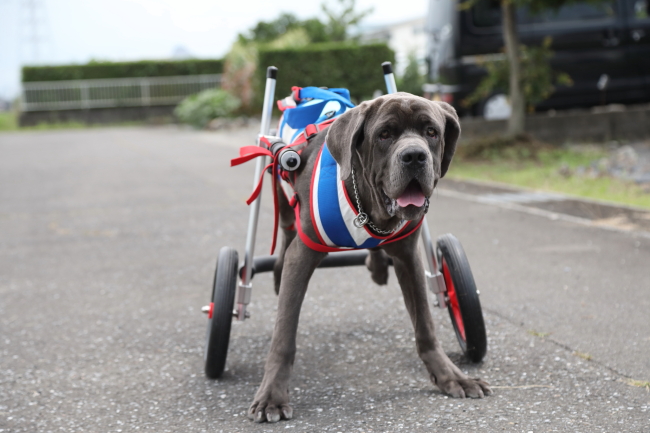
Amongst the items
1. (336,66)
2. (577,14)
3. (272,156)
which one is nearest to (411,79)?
(577,14)

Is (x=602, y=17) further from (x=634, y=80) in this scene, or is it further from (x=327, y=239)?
(x=327, y=239)

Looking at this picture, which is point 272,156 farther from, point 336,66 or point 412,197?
point 336,66

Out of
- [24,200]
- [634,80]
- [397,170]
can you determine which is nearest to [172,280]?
[397,170]

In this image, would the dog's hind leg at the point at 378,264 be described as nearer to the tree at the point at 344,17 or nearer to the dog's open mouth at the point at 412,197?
the dog's open mouth at the point at 412,197

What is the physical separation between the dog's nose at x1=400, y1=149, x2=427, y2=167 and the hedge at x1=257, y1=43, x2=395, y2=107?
19.2 metres

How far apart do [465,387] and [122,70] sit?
28.3m

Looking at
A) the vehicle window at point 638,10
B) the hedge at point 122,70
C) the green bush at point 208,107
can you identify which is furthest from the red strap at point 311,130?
the hedge at point 122,70

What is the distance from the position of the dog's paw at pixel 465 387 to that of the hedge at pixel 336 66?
18.9m

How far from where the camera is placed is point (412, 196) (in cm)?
278

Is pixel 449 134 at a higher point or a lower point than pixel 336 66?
higher

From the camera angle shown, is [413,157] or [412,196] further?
[412,196]

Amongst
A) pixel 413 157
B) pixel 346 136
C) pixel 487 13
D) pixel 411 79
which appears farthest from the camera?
pixel 411 79

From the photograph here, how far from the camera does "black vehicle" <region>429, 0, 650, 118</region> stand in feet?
40.7

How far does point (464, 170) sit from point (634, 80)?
14.9 ft
